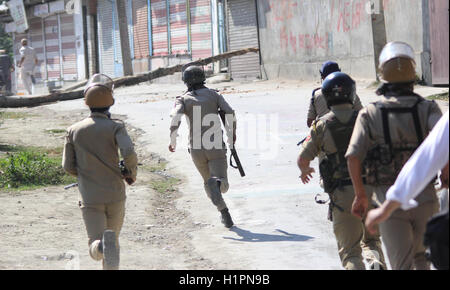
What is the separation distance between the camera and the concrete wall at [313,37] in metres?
21.2

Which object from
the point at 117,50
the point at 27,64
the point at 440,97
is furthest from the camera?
the point at 117,50

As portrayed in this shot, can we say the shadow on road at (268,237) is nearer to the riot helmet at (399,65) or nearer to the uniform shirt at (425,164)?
the riot helmet at (399,65)

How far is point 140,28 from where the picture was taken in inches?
1375

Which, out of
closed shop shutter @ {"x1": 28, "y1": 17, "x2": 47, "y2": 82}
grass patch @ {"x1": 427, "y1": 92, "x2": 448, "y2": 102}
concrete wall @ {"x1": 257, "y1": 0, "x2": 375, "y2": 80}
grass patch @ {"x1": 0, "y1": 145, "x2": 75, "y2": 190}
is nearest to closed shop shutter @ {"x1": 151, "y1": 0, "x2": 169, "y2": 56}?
concrete wall @ {"x1": 257, "y1": 0, "x2": 375, "y2": 80}

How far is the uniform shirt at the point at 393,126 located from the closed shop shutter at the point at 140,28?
30.2 metres

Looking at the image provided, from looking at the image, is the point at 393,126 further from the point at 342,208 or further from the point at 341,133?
the point at 342,208

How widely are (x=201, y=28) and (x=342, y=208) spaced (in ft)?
83.9

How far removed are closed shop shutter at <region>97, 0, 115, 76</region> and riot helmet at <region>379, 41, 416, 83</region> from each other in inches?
1317

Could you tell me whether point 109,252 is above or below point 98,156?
below

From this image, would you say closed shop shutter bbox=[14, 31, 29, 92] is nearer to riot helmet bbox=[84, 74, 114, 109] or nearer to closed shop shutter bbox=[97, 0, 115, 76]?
closed shop shutter bbox=[97, 0, 115, 76]

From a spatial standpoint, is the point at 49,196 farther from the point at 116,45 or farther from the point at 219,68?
the point at 116,45

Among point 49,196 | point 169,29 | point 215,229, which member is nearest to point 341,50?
point 169,29

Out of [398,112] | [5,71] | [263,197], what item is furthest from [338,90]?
[5,71]

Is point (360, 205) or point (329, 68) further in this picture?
point (329, 68)
